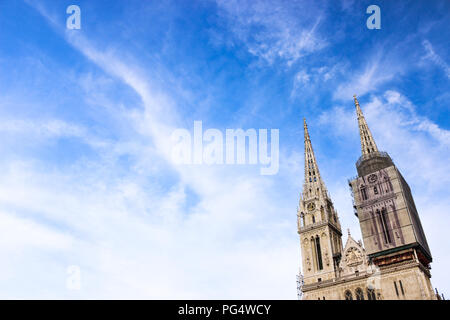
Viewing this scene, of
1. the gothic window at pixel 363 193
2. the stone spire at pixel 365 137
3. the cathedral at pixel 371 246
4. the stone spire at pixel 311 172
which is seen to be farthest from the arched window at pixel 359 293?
the stone spire at pixel 365 137

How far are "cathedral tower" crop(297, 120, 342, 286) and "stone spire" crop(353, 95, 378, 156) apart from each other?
9338mm

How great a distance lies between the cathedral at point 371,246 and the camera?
160 ft

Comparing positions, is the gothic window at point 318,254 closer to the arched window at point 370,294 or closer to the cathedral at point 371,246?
the cathedral at point 371,246

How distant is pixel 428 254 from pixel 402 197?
29.8 feet

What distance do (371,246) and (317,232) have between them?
9212 millimetres

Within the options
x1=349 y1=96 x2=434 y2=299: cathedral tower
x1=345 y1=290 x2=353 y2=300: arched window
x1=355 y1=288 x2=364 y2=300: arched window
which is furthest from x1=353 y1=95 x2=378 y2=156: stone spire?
x1=345 y1=290 x2=353 y2=300: arched window

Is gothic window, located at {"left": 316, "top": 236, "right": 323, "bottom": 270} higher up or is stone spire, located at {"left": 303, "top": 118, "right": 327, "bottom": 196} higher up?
stone spire, located at {"left": 303, "top": 118, "right": 327, "bottom": 196}

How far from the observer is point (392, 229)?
5162cm

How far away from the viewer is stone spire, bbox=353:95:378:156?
65.8 m

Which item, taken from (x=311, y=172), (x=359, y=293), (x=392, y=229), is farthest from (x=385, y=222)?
(x=311, y=172)

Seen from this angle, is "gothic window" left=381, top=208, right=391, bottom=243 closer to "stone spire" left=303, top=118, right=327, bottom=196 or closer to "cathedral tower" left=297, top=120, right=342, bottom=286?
"cathedral tower" left=297, top=120, right=342, bottom=286
